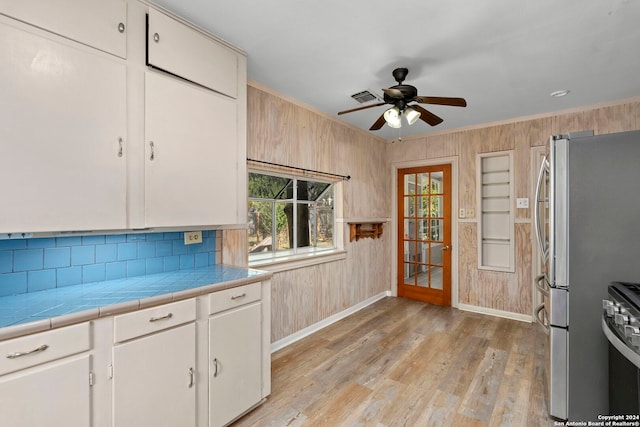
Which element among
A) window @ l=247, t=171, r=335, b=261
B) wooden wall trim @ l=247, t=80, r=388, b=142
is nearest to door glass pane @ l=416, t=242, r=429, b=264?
window @ l=247, t=171, r=335, b=261

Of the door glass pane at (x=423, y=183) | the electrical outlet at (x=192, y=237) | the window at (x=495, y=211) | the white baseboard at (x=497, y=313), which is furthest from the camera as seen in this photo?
the door glass pane at (x=423, y=183)

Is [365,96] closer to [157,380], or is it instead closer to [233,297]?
[233,297]

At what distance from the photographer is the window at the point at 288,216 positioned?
2.96 metres

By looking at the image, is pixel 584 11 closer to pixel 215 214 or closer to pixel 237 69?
pixel 237 69

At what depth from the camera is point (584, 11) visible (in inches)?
70.0

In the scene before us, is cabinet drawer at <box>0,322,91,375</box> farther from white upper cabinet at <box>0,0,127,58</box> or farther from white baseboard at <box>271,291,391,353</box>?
white baseboard at <box>271,291,391,353</box>

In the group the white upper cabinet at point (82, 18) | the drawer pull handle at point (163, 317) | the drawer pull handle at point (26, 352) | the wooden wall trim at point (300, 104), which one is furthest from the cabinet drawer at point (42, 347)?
the wooden wall trim at point (300, 104)

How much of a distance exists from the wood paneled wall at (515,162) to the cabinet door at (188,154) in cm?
326

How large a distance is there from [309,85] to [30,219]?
228cm

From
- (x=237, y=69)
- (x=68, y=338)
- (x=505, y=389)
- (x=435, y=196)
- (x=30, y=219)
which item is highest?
(x=237, y=69)

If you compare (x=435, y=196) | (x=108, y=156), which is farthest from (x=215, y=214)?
(x=435, y=196)

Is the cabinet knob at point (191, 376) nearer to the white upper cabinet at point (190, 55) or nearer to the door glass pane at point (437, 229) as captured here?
the white upper cabinet at point (190, 55)

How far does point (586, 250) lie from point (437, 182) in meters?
2.70

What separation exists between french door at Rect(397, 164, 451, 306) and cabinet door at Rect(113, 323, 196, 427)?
367 cm
